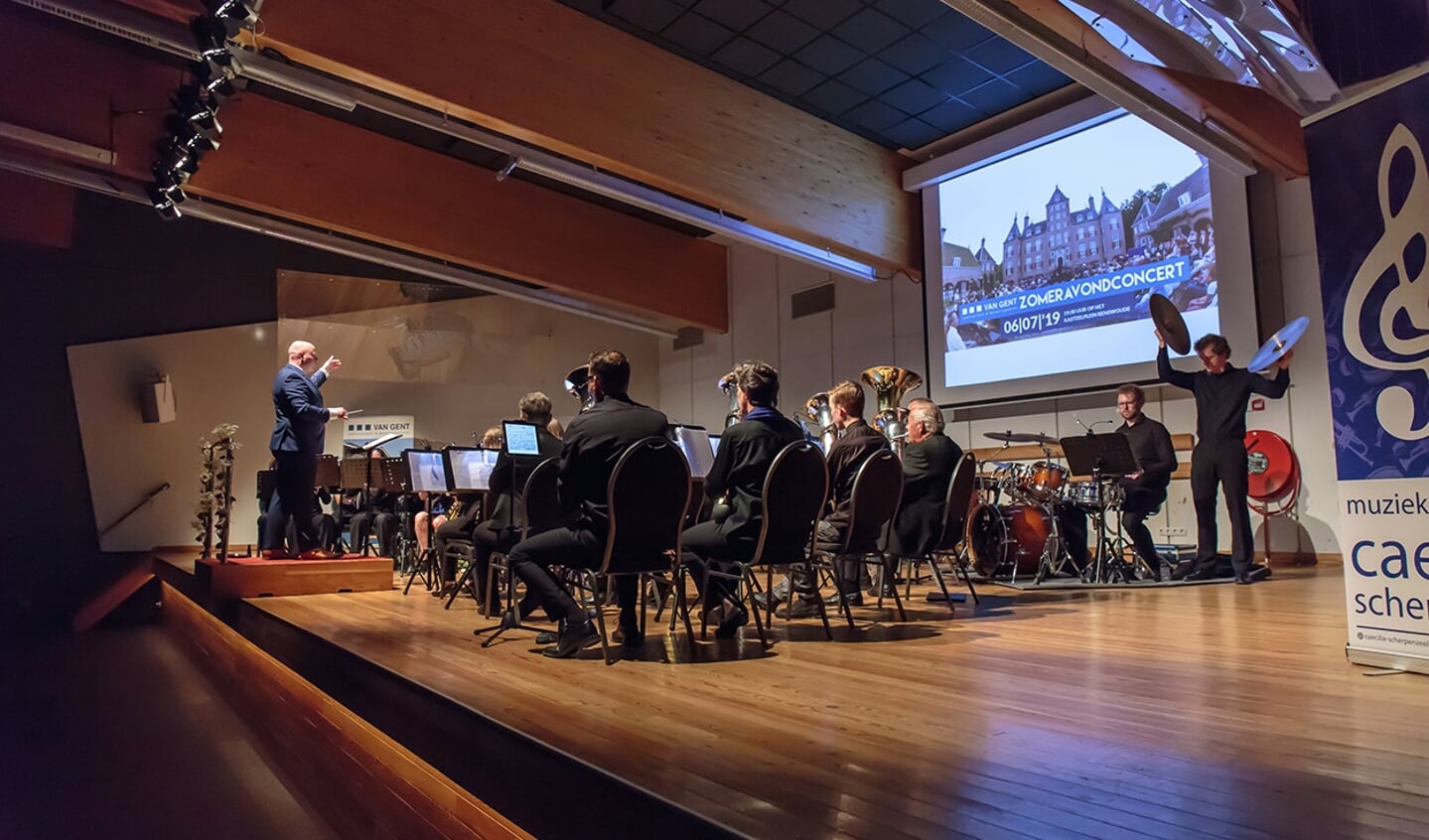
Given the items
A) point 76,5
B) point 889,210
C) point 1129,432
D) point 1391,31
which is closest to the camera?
point 1391,31

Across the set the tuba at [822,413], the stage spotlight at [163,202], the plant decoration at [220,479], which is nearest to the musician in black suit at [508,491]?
the plant decoration at [220,479]

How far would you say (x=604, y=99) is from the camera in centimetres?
648

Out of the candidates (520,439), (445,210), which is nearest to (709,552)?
(520,439)

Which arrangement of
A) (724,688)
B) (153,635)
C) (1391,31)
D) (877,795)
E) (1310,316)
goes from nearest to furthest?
(877,795) < (724,688) < (1391,31) < (1310,316) < (153,635)

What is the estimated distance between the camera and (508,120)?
605 centimetres

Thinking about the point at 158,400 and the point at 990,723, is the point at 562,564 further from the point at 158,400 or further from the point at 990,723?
the point at 158,400

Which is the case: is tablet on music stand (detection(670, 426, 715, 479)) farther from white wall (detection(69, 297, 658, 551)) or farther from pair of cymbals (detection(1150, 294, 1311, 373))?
white wall (detection(69, 297, 658, 551))

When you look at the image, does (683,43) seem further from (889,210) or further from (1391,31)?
(1391,31)

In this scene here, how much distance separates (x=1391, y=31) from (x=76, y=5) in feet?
21.5

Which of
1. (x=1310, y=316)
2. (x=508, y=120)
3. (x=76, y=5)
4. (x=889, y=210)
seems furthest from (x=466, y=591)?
(x=1310, y=316)

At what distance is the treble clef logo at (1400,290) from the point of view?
2486mm

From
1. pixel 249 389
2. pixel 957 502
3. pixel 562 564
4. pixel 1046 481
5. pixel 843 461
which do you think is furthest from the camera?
pixel 249 389

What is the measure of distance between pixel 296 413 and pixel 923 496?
3.67 m

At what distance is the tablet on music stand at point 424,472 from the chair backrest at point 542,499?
1.60m
